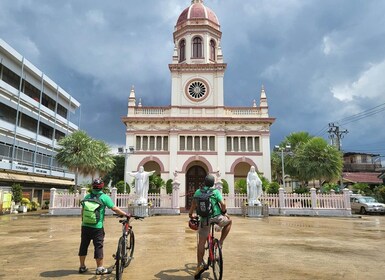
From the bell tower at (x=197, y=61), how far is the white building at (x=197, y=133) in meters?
0.11

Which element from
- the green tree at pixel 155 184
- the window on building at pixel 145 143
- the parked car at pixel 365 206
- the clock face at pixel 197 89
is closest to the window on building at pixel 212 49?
the clock face at pixel 197 89

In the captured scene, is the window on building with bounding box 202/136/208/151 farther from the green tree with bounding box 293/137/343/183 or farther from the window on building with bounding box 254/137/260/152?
the green tree with bounding box 293/137/343/183

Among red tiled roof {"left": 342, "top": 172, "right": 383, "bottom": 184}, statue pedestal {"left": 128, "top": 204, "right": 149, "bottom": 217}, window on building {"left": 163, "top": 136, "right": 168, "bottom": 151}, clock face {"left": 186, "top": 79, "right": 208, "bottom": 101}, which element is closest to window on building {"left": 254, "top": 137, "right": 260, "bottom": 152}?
clock face {"left": 186, "top": 79, "right": 208, "bottom": 101}

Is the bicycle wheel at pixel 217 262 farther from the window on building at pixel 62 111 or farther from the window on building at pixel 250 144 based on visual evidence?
the window on building at pixel 62 111

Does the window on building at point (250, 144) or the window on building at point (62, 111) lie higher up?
the window on building at point (62, 111)

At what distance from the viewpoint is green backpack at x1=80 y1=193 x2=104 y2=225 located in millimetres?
5199

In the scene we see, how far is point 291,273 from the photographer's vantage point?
545 cm

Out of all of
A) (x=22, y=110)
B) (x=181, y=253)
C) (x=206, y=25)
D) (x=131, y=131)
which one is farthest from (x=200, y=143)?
(x=181, y=253)

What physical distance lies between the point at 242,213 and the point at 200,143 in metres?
10.3

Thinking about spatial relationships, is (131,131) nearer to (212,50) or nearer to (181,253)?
(212,50)

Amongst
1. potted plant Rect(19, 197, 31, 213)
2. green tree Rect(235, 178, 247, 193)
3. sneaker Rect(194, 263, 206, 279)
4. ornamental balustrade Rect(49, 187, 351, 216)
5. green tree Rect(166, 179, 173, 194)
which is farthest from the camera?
green tree Rect(166, 179, 173, 194)

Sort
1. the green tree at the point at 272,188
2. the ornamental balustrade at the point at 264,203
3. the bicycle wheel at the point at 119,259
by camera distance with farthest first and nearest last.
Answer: the green tree at the point at 272,188 → the ornamental balustrade at the point at 264,203 → the bicycle wheel at the point at 119,259

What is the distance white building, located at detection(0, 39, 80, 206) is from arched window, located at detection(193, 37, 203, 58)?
1831 centimetres

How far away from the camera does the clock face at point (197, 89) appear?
31.8 m
